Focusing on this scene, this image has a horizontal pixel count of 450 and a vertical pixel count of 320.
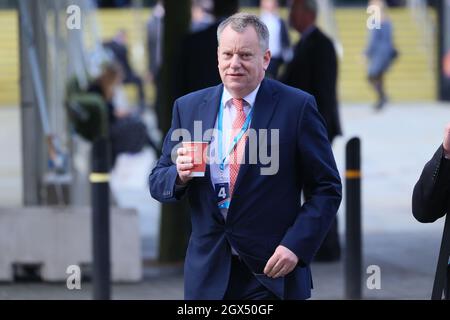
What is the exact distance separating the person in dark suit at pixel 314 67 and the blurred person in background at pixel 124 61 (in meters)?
13.9

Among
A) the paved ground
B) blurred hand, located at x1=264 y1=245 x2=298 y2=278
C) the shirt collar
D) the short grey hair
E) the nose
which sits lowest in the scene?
the paved ground

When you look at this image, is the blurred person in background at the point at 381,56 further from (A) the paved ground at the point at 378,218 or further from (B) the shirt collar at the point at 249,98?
(B) the shirt collar at the point at 249,98

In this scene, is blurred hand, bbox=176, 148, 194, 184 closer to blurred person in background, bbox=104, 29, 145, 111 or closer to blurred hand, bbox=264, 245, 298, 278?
blurred hand, bbox=264, 245, 298, 278

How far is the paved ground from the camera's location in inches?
351

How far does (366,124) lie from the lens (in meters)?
22.7

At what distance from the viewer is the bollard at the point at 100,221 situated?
26.2 ft

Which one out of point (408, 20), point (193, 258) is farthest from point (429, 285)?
point (408, 20)

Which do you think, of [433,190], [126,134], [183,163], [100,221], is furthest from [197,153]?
[126,134]

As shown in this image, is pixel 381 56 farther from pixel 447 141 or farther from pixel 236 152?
pixel 447 141

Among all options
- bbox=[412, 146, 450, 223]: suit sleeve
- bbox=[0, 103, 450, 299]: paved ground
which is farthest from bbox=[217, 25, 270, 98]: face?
bbox=[0, 103, 450, 299]: paved ground

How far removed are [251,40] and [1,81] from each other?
39.6 ft

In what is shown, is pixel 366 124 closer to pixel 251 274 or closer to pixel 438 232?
pixel 438 232

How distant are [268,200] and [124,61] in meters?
20.2

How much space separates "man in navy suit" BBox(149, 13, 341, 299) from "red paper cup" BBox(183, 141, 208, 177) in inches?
4.7
